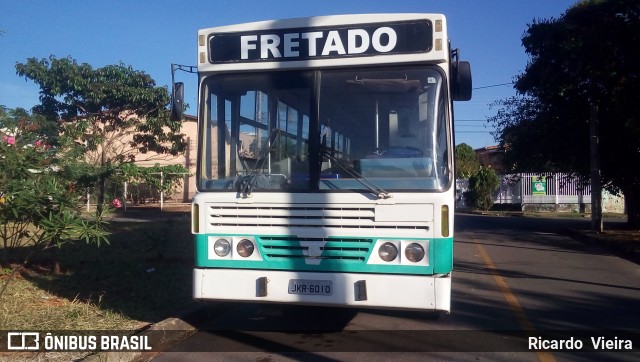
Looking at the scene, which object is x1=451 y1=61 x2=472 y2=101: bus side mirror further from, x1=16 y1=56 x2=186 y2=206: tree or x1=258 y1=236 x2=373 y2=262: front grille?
x1=16 y1=56 x2=186 y2=206: tree

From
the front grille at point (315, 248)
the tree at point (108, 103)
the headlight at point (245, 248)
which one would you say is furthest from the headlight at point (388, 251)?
the tree at point (108, 103)

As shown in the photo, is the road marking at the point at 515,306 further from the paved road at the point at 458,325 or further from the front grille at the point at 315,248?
the front grille at the point at 315,248

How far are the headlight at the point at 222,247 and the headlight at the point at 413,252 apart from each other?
1881 mm

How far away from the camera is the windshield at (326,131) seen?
22.8ft

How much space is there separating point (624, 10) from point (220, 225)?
695 inches

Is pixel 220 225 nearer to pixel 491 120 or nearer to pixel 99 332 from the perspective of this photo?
pixel 99 332

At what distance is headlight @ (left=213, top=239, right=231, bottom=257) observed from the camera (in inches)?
281

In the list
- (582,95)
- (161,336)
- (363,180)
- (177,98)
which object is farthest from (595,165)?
(161,336)

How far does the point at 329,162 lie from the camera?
703cm

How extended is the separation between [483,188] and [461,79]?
123 ft

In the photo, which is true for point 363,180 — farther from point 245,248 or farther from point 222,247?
point 222,247

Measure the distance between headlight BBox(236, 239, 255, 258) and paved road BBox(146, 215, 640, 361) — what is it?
107cm

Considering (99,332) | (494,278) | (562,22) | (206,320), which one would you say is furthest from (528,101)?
(99,332)

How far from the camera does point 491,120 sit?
93.9 feet
